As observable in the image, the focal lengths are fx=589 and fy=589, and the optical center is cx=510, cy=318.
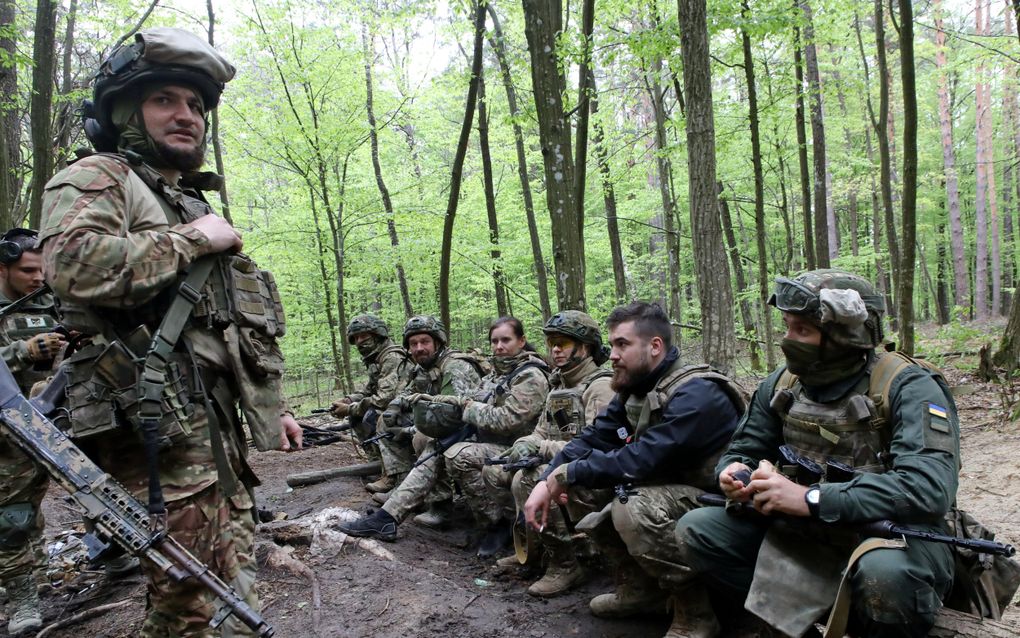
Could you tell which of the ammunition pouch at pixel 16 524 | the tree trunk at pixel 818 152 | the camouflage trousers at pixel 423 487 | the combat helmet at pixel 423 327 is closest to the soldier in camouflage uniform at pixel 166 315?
the ammunition pouch at pixel 16 524

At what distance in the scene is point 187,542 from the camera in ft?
Result: 7.22

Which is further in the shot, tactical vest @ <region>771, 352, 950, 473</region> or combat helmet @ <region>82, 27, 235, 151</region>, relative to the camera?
tactical vest @ <region>771, 352, 950, 473</region>

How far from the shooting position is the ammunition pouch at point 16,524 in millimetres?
3527

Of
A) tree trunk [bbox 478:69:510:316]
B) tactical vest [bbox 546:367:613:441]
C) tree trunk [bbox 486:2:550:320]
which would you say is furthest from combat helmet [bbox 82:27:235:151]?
tree trunk [bbox 478:69:510:316]

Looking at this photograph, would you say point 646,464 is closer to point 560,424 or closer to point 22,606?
point 560,424

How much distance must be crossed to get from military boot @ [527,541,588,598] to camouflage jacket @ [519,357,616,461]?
26.1 inches

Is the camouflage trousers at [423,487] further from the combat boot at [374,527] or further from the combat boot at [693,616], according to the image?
the combat boot at [693,616]

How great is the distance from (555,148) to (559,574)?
4253mm

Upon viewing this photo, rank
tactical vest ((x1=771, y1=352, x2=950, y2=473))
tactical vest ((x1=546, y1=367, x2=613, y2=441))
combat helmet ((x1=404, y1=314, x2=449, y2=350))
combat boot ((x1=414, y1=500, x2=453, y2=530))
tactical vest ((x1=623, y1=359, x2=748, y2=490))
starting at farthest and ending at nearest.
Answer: combat helmet ((x1=404, y1=314, x2=449, y2=350))
combat boot ((x1=414, y1=500, x2=453, y2=530))
tactical vest ((x1=546, y1=367, x2=613, y2=441))
tactical vest ((x1=623, y1=359, x2=748, y2=490))
tactical vest ((x1=771, y1=352, x2=950, y2=473))

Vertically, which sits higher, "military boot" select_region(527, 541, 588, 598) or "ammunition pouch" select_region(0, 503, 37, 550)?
"ammunition pouch" select_region(0, 503, 37, 550)

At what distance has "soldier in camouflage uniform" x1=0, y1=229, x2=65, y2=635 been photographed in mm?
3543

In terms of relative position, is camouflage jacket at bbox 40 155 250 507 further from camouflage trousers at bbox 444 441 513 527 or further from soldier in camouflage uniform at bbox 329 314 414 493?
soldier in camouflage uniform at bbox 329 314 414 493

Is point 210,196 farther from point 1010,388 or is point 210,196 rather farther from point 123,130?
point 1010,388

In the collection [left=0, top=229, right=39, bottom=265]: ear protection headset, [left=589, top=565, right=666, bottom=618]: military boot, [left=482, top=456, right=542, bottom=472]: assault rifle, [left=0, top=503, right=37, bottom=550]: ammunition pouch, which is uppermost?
[left=0, top=229, right=39, bottom=265]: ear protection headset
